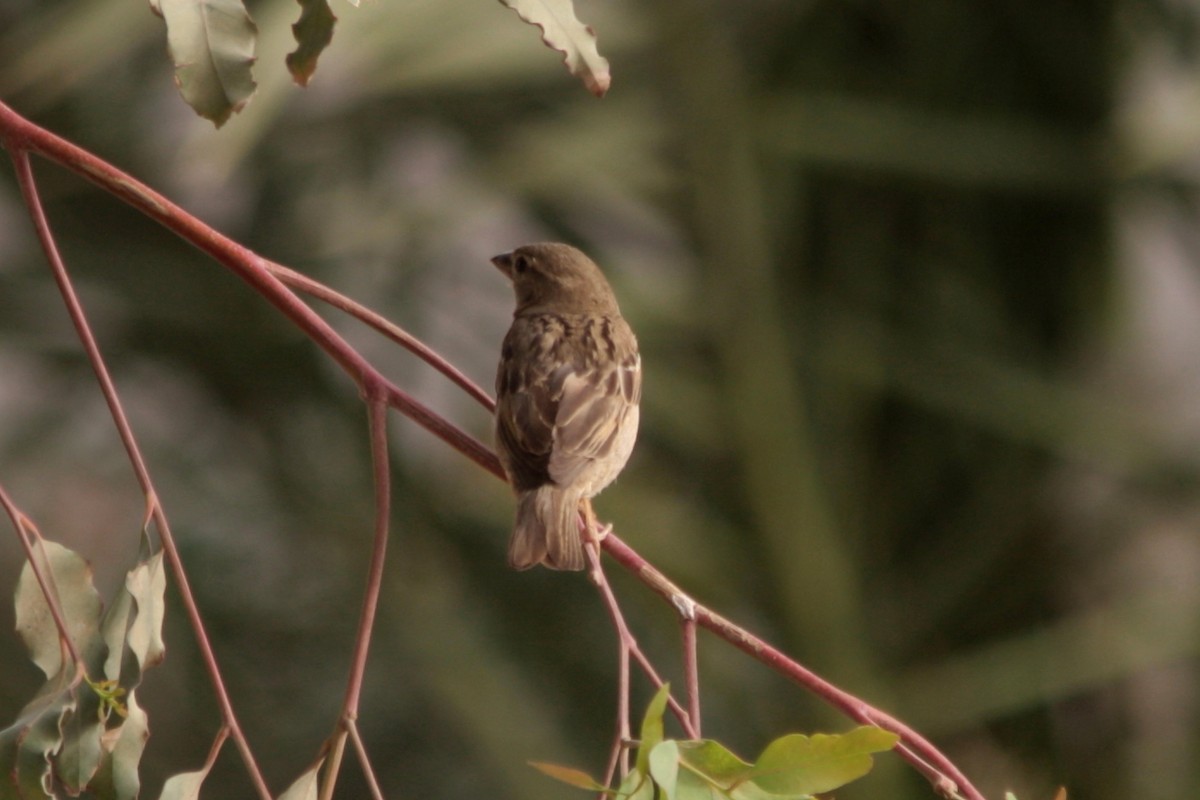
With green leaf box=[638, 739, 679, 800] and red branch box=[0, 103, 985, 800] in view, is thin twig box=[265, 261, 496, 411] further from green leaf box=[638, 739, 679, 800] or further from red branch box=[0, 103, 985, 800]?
green leaf box=[638, 739, 679, 800]

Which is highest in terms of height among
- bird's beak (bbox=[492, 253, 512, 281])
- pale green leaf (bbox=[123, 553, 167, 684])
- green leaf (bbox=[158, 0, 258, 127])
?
bird's beak (bbox=[492, 253, 512, 281])

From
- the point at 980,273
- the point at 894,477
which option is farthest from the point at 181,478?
the point at 980,273

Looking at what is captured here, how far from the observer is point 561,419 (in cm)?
382

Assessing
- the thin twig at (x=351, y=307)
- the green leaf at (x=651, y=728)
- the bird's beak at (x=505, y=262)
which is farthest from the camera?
the bird's beak at (x=505, y=262)

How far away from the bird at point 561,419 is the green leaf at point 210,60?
1125 mm

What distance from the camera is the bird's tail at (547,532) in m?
3.36

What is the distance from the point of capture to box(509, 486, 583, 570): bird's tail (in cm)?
336

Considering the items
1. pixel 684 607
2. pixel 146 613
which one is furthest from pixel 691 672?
pixel 146 613

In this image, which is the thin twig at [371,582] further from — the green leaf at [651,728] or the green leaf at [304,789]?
the green leaf at [651,728]

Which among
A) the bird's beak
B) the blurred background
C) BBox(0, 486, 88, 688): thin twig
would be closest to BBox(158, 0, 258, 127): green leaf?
BBox(0, 486, 88, 688): thin twig

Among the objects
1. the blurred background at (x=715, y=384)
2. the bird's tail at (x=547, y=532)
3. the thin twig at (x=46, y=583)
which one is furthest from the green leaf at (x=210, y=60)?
the blurred background at (x=715, y=384)

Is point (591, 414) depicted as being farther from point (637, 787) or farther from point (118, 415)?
point (637, 787)

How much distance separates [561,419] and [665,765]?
200cm

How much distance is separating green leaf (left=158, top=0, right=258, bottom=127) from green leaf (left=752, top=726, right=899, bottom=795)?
48.0 inches
